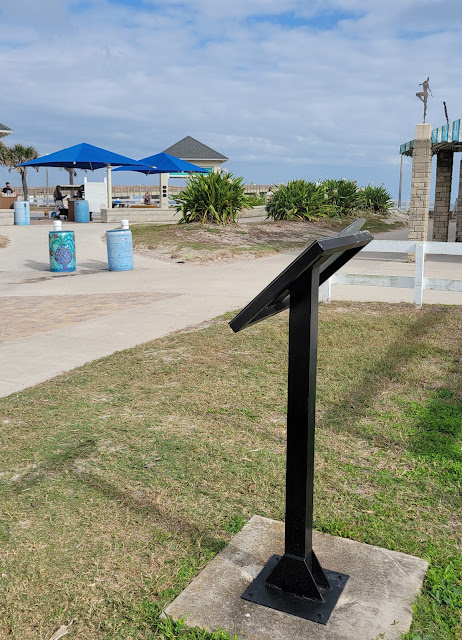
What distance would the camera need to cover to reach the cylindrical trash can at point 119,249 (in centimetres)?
1307

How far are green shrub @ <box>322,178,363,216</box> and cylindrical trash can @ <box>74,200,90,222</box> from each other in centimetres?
1153

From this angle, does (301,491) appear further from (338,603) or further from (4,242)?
(4,242)

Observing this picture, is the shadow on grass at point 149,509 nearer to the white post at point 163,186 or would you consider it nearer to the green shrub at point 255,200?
the green shrub at point 255,200

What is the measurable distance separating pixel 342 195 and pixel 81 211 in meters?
13.0

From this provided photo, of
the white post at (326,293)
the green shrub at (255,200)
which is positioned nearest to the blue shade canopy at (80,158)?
the green shrub at (255,200)

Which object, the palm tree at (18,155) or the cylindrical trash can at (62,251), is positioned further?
the palm tree at (18,155)

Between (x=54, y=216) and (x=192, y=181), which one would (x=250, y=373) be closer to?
(x=192, y=181)

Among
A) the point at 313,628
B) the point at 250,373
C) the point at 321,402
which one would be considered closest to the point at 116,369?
the point at 250,373

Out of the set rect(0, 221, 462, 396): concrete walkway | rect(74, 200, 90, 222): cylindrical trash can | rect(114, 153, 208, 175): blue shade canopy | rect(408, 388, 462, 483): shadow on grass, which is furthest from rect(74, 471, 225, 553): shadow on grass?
rect(114, 153, 208, 175): blue shade canopy

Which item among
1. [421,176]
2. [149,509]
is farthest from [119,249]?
[149,509]

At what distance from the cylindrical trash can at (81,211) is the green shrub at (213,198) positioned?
23.5ft

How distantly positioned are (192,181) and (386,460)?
16887mm

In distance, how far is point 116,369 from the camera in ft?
19.3

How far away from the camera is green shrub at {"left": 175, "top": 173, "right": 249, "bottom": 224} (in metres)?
19.8
